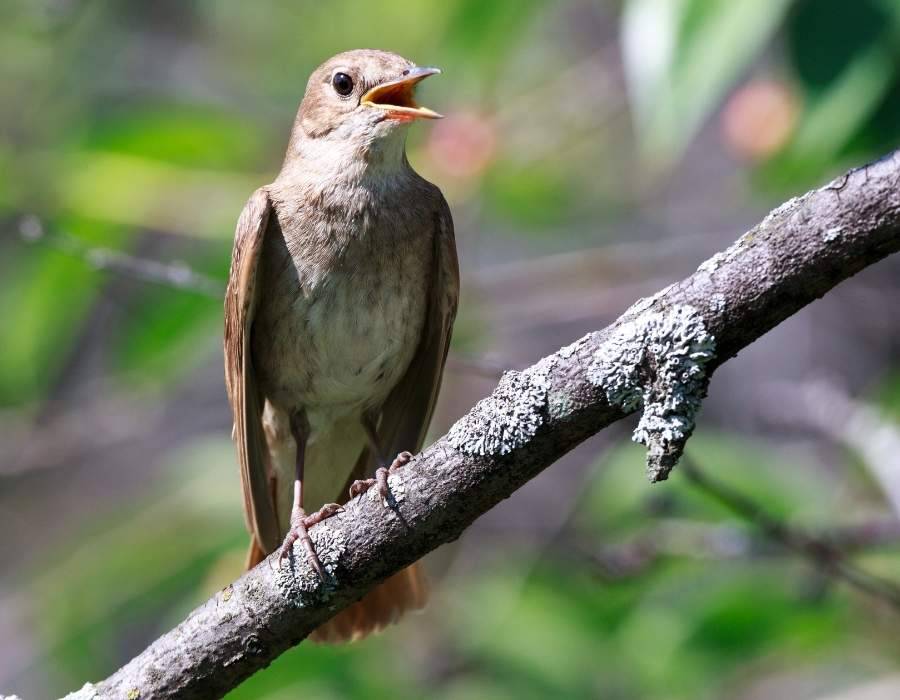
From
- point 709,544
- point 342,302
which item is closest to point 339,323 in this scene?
point 342,302

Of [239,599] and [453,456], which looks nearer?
[453,456]

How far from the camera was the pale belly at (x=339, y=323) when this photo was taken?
393 centimetres

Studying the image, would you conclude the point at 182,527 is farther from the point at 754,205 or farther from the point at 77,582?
the point at 754,205

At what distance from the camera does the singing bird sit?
3.93 metres

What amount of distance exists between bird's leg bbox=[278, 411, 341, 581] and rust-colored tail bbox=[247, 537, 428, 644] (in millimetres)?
291

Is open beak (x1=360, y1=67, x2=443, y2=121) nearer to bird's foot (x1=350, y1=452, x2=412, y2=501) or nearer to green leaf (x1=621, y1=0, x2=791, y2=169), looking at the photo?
green leaf (x1=621, y1=0, x2=791, y2=169)

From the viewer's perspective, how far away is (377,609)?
411 cm

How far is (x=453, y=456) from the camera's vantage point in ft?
8.59

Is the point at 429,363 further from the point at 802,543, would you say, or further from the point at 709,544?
the point at 802,543

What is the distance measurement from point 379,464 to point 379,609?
48 centimetres

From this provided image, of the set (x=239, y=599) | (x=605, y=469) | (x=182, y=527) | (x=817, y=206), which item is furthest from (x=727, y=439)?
(x=817, y=206)

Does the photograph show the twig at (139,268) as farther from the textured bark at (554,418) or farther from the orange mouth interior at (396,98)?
the textured bark at (554,418)

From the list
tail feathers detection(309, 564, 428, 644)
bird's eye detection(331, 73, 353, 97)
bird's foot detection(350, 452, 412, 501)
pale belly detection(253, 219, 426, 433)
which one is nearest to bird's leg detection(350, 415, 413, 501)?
bird's foot detection(350, 452, 412, 501)

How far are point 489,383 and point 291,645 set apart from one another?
3416mm
